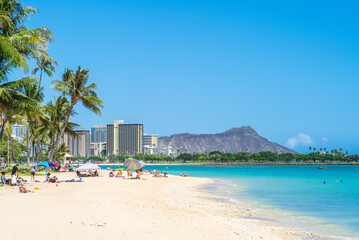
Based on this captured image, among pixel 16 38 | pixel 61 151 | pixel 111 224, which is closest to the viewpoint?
pixel 111 224

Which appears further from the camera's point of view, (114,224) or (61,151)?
(61,151)

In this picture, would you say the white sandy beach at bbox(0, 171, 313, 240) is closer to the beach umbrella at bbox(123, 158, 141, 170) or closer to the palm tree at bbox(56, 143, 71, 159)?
the beach umbrella at bbox(123, 158, 141, 170)

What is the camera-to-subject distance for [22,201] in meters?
13.7

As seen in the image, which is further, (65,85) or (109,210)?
(65,85)

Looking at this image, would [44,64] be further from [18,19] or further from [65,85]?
[18,19]

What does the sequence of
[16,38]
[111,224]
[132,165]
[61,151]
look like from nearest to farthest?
[111,224] → [16,38] → [132,165] → [61,151]

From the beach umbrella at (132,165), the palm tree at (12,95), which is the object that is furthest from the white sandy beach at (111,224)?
the beach umbrella at (132,165)

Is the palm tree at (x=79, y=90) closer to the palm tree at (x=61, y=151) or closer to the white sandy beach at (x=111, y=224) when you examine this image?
the white sandy beach at (x=111, y=224)

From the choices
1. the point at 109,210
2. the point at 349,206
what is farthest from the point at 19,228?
the point at 349,206

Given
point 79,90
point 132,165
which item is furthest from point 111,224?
point 79,90

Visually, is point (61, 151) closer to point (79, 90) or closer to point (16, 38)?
point (79, 90)

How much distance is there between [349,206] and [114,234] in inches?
696

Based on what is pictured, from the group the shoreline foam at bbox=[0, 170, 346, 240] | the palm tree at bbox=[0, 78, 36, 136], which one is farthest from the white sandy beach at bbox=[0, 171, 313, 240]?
the palm tree at bbox=[0, 78, 36, 136]

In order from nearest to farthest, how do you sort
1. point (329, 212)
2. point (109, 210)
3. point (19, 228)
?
1. point (19, 228)
2. point (109, 210)
3. point (329, 212)
